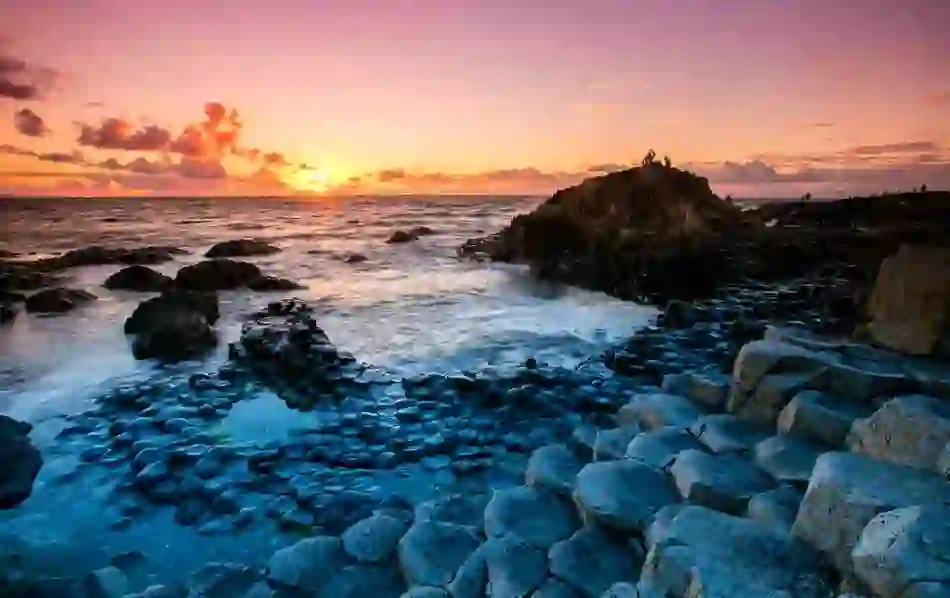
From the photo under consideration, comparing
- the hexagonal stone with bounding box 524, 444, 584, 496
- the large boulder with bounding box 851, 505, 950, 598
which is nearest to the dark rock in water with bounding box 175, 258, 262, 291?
the hexagonal stone with bounding box 524, 444, 584, 496

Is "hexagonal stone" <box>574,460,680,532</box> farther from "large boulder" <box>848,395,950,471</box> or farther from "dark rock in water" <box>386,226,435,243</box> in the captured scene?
"dark rock in water" <box>386,226,435,243</box>

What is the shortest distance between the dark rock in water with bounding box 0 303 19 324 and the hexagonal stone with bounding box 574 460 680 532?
13.6 feet

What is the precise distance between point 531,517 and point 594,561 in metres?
0.34

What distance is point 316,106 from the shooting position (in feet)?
15.8

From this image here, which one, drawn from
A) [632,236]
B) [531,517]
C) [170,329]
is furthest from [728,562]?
[632,236]

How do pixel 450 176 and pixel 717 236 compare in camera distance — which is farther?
pixel 717 236

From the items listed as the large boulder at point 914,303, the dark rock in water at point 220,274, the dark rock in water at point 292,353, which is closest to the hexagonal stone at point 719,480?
the large boulder at point 914,303

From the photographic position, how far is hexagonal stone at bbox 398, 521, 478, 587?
216 centimetres

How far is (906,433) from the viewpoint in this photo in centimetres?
204

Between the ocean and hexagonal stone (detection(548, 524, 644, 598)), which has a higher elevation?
the ocean

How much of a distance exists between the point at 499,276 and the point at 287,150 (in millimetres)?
2026

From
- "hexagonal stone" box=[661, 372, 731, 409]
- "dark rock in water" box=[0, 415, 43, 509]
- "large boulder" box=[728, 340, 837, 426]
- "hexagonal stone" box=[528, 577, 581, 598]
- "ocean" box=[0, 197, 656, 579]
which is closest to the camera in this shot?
"hexagonal stone" box=[528, 577, 581, 598]

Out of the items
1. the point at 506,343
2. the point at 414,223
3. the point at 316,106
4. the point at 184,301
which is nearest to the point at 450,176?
the point at 414,223

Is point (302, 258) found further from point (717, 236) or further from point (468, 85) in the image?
point (717, 236)
